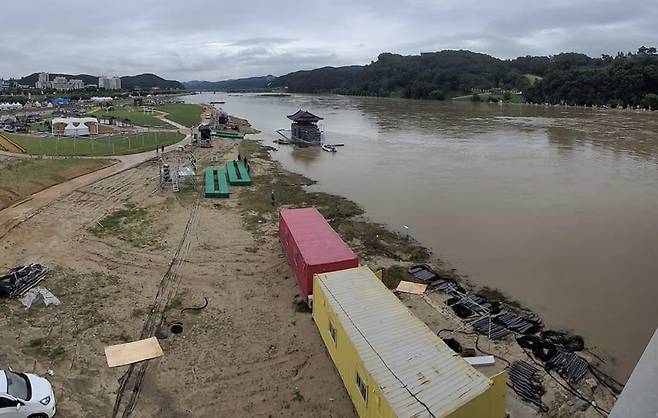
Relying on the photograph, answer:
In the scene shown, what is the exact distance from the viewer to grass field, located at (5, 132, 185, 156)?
112 feet

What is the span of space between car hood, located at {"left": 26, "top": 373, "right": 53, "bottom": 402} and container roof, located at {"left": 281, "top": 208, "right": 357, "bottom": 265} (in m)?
6.31

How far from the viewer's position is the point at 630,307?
1413 centimetres

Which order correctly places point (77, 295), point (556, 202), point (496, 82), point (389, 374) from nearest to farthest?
1. point (389, 374)
2. point (77, 295)
3. point (556, 202)
4. point (496, 82)

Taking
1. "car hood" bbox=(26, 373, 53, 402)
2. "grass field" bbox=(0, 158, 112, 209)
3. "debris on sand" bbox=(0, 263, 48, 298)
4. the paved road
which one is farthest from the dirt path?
"car hood" bbox=(26, 373, 53, 402)

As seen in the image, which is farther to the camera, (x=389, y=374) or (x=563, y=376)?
(x=563, y=376)

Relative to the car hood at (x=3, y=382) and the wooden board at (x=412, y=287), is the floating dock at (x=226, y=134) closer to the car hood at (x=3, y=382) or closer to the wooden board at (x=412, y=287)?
the wooden board at (x=412, y=287)

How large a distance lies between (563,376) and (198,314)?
8.84 metres

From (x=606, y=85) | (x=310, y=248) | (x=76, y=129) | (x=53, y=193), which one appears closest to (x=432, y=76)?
(x=606, y=85)

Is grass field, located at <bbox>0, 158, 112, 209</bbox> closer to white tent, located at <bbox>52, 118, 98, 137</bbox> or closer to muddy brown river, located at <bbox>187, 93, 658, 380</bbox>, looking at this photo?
muddy brown river, located at <bbox>187, 93, 658, 380</bbox>

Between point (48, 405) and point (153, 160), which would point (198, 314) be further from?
point (153, 160)

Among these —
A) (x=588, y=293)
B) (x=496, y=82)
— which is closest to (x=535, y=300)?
(x=588, y=293)

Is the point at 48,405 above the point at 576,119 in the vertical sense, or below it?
below

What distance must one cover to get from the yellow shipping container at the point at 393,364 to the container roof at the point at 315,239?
194 cm

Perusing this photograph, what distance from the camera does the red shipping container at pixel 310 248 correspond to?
42.2 feet
